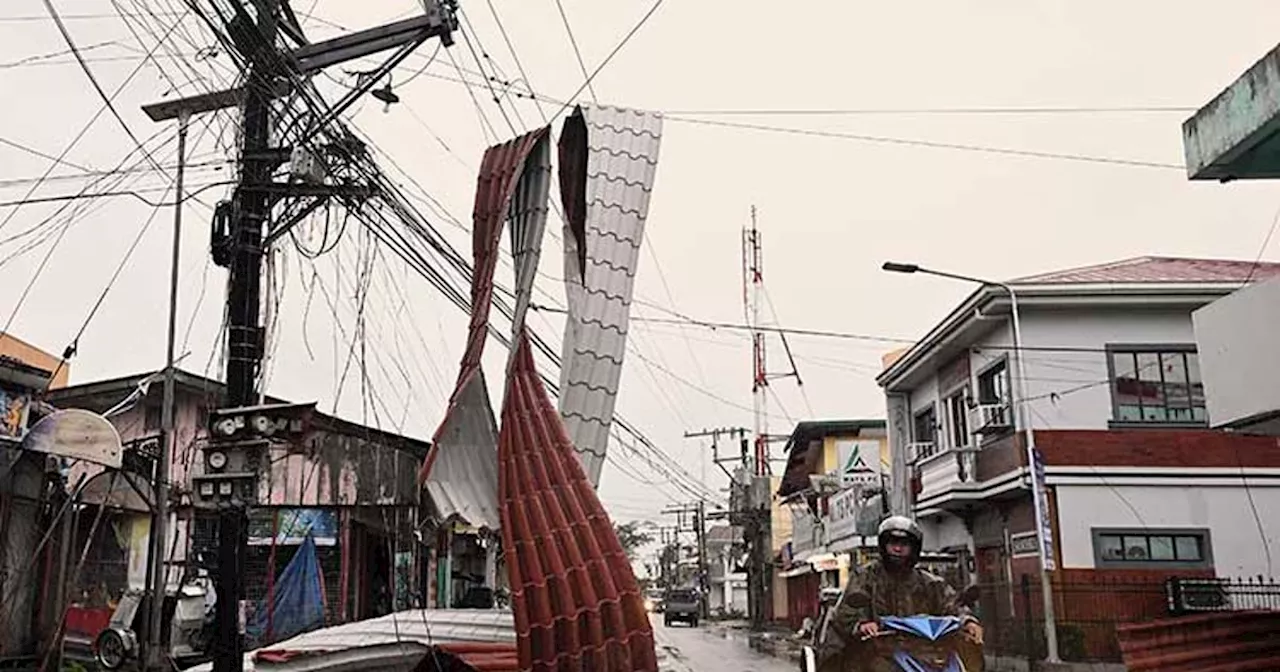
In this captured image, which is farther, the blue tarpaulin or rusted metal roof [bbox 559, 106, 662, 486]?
the blue tarpaulin

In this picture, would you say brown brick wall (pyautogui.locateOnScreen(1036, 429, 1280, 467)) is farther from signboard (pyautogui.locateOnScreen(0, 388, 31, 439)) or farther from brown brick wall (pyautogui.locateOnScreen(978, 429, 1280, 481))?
signboard (pyautogui.locateOnScreen(0, 388, 31, 439))

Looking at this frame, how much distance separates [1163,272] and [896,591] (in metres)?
18.2

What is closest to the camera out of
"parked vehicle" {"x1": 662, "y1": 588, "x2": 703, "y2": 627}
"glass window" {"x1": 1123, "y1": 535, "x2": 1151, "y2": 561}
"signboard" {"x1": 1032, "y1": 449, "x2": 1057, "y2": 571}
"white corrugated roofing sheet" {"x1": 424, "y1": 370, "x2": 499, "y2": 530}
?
"white corrugated roofing sheet" {"x1": 424, "y1": 370, "x2": 499, "y2": 530}

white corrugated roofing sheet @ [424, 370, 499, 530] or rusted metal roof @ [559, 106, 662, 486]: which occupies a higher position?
rusted metal roof @ [559, 106, 662, 486]

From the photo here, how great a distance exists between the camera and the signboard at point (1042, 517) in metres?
19.1

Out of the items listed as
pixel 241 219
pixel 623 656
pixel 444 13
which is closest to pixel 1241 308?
pixel 623 656

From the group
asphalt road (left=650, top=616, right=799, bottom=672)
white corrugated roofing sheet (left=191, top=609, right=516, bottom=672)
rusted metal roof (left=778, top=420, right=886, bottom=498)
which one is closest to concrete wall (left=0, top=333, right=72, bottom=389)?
asphalt road (left=650, top=616, right=799, bottom=672)

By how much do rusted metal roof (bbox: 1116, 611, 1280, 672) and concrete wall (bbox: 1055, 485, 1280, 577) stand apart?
5.90 m

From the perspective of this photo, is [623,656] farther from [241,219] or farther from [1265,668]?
[1265,668]

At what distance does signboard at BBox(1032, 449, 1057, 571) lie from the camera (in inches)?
751

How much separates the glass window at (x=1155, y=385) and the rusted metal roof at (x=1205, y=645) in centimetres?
715

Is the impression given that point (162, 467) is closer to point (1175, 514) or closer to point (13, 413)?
point (13, 413)

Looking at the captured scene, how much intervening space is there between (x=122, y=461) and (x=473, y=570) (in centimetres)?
1717

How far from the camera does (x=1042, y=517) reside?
63.1ft
